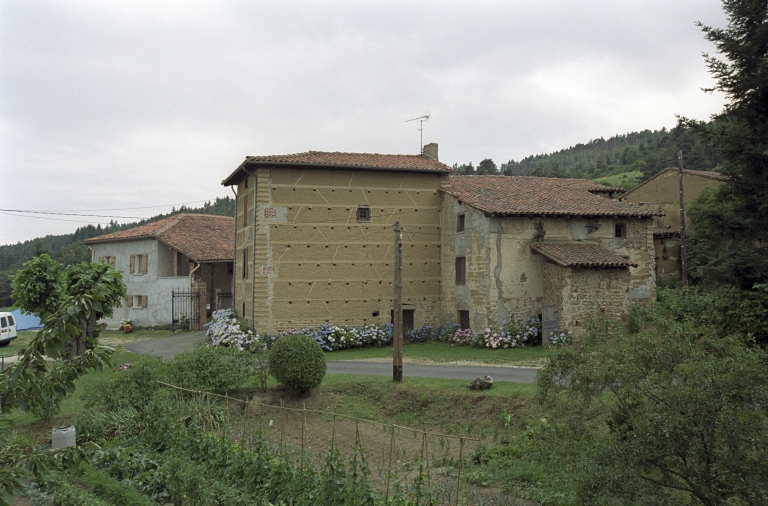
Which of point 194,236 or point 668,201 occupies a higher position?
point 668,201

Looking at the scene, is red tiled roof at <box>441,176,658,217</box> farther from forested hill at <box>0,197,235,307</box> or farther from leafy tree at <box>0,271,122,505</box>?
forested hill at <box>0,197,235,307</box>

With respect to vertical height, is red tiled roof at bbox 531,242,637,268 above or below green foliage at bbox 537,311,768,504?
above

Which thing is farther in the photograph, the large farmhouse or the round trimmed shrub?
the large farmhouse

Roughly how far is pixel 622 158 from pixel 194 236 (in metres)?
59.9

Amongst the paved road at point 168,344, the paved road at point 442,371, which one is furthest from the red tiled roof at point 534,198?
the paved road at point 168,344

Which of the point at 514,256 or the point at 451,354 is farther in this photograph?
the point at 514,256

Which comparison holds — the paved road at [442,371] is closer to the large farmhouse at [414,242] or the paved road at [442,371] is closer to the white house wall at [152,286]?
the large farmhouse at [414,242]

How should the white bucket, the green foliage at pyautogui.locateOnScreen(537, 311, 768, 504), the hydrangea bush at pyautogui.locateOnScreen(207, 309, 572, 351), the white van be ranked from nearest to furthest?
the green foliage at pyautogui.locateOnScreen(537, 311, 768, 504) → the white bucket → the hydrangea bush at pyautogui.locateOnScreen(207, 309, 572, 351) → the white van

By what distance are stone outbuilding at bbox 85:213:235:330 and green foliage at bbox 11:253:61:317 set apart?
9.73 metres

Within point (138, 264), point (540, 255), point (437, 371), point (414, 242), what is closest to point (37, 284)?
point (138, 264)

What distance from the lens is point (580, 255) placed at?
23016 mm

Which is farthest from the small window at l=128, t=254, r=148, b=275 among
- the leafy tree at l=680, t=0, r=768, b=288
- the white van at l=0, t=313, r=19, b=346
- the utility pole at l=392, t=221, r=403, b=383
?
the leafy tree at l=680, t=0, r=768, b=288

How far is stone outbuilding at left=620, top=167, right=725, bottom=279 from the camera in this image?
3300 cm

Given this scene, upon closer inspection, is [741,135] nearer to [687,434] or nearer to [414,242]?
[687,434]
